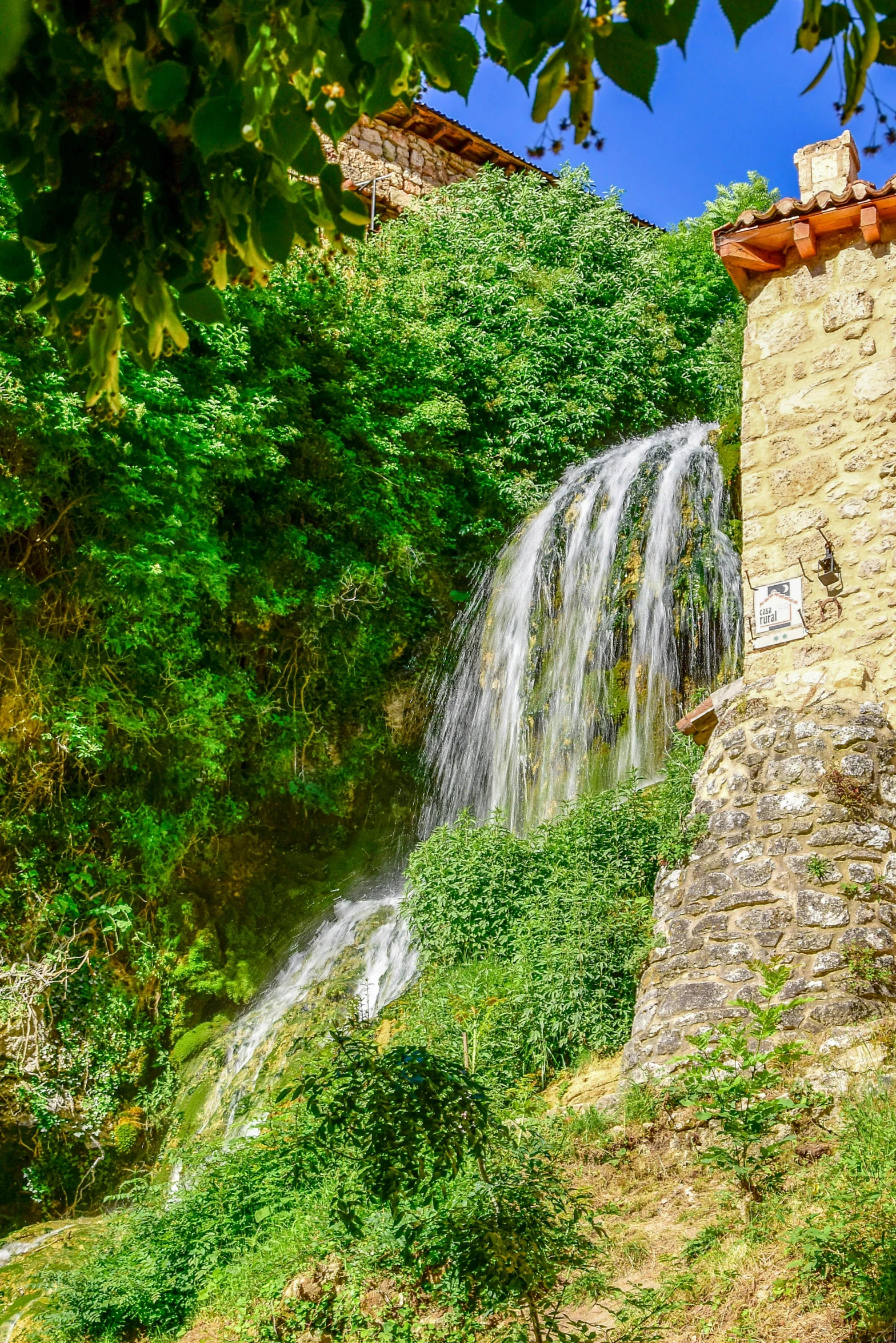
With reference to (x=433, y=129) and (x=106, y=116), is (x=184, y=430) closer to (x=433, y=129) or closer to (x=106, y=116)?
(x=106, y=116)

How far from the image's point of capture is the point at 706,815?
6.18m

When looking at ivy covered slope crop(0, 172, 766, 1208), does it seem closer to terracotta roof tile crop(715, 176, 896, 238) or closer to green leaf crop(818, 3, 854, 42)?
terracotta roof tile crop(715, 176, 896, 238)

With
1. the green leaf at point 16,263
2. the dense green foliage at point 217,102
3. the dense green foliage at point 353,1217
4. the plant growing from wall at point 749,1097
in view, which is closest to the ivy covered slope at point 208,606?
the dense green foliage at point 353,1217

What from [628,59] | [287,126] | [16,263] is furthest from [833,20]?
[16,263]

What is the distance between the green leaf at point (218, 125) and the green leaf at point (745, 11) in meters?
0.70

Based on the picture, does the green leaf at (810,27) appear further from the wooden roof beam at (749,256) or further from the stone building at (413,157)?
the stone building at (413,157)

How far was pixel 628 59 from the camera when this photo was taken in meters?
1.68

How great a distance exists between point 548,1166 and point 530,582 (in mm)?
7520

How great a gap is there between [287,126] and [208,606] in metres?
8.55

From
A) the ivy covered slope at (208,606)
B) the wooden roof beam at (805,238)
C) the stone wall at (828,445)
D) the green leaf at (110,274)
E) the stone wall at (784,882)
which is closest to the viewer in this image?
the green leaf at (110,274)

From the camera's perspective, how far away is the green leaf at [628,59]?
65.7 inches

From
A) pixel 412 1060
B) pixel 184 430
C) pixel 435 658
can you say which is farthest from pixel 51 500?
pixel 412 1060

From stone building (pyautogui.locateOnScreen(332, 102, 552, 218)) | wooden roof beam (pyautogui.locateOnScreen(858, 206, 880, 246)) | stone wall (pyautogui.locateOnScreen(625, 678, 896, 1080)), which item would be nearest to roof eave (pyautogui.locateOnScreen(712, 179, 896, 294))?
wooden roof beam (pyautogui.locateOnScreen(858, 206, 880, 246))

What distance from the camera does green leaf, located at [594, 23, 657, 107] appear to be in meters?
1.67
